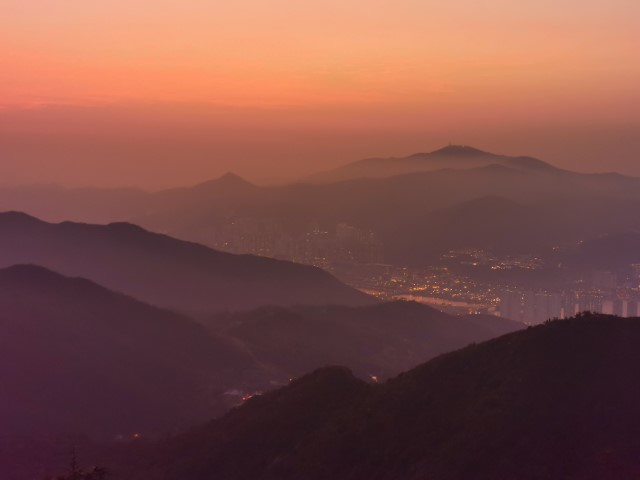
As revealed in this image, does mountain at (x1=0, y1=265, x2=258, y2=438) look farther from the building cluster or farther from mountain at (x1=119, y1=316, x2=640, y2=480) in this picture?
the building cluster

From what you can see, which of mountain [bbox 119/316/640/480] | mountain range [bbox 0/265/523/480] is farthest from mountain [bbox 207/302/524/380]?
mountain [bbox 119/316/640/480]

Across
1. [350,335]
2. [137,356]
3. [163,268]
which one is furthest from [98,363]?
[163,268]

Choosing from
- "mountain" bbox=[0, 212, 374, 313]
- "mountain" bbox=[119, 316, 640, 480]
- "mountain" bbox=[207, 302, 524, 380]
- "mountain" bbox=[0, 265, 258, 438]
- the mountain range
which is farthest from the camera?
"mountain" bbox=[0, 212, 374, 313]

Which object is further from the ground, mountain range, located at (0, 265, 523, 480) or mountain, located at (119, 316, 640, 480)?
mountain, located at (119, 316, 640, 480)

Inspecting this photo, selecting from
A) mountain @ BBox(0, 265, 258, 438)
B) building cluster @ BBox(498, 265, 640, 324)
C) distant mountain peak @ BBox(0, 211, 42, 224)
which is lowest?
building cluster @ BBox(498, 265, 640, 324)

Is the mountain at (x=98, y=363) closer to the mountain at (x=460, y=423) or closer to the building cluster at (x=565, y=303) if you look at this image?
the mountain at (x=460, y=423)

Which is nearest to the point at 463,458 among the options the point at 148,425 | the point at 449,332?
the point at 148,425

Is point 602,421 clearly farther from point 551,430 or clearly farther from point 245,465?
point 245,465
